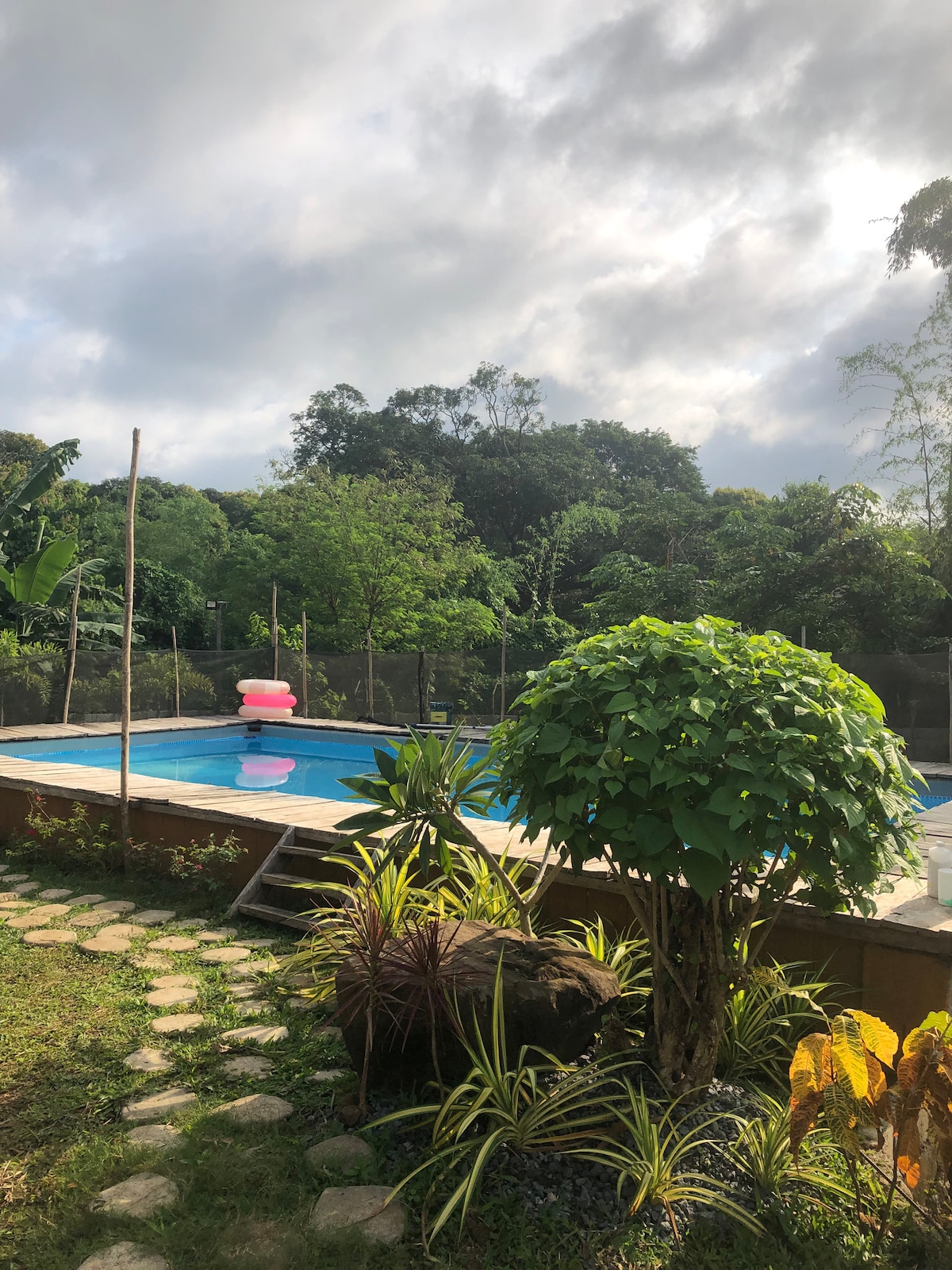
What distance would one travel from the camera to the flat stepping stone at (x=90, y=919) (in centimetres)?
407

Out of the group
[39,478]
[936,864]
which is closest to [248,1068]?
[936,864]

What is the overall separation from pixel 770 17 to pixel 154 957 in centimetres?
752

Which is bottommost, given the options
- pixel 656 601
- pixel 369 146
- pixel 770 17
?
pixel 656 601

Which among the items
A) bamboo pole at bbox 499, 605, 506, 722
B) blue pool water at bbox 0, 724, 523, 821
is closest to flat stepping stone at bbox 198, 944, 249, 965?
blue pool water at bbox 0, 724, 523, 821

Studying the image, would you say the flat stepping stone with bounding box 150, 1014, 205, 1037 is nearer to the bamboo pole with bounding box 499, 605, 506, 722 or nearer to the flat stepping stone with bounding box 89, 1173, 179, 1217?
the flat stepping stone with bounding box 89, 1173, 179, 1217

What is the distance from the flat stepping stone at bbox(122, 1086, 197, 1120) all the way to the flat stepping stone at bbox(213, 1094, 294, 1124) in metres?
0.13

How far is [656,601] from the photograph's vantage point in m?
13.3

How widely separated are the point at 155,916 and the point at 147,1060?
159 cm

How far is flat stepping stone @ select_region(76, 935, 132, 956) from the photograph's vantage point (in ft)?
12.1

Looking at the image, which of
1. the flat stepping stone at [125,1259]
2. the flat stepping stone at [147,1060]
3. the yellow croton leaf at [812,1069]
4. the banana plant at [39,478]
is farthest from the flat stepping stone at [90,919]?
the banana plant at [39,478]

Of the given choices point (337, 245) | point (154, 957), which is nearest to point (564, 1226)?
point (154, 957)

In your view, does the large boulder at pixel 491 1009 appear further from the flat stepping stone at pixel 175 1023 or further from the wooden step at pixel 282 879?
the wooden step at pixel 282 879

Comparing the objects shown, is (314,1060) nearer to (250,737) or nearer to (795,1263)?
(795,1263)

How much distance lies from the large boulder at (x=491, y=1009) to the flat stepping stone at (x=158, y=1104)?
19.4 inches
